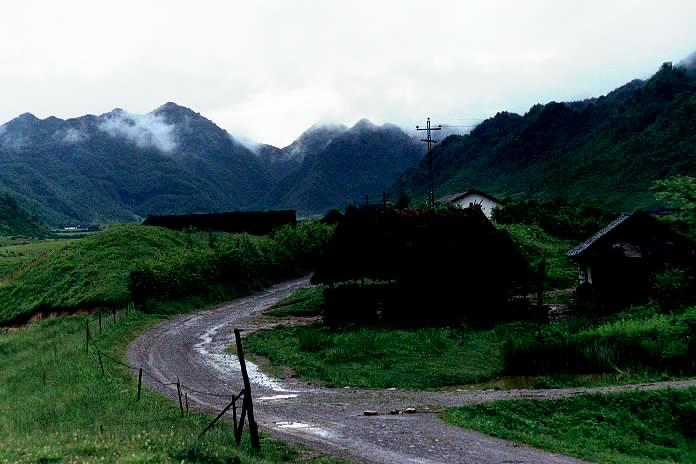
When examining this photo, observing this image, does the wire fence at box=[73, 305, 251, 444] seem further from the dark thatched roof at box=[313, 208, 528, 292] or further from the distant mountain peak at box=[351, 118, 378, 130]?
the distant mountain peak at box=[351, 118, 378, 130]

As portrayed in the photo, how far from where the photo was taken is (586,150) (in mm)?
133500

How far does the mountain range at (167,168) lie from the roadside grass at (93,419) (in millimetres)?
119573

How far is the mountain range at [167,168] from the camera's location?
15888 cm

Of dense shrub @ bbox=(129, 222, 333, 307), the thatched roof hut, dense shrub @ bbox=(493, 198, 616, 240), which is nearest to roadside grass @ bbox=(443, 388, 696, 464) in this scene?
the thatched roof hut

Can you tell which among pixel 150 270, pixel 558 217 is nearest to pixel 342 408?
pixel 150 270

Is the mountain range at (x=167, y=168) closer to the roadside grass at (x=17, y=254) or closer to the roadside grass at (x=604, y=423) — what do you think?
the roadside grass at (x=17, y=254)

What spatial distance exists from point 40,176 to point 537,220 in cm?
12728

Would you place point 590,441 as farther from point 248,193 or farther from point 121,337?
point 248,193

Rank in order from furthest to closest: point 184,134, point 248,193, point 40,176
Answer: point 184,134, point 248,193, point 40,176

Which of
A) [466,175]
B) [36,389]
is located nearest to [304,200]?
[466,175]

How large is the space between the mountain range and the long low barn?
2940 inches

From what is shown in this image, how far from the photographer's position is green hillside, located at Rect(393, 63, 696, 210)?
11112 cm

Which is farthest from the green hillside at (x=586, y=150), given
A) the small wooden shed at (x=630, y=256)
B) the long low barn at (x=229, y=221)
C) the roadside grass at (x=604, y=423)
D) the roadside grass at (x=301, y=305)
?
the roadside grass at (x=604, y=423)

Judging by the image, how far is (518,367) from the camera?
25.0 metres
